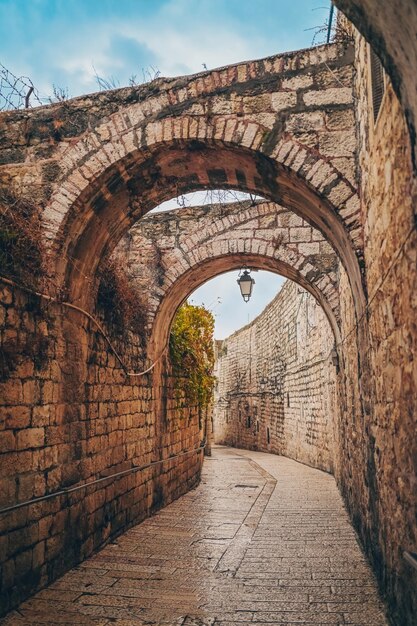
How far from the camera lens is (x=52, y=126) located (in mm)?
4965

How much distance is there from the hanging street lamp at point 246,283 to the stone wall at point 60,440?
3115 mm

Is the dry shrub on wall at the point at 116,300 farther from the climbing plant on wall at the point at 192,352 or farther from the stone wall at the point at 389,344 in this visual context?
the stone wall at the point at 389,344

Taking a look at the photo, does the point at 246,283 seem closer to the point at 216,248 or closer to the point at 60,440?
the point at 216,248

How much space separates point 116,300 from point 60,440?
83.3 inches

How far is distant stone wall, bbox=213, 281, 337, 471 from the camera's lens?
11781 mm

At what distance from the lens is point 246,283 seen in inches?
376

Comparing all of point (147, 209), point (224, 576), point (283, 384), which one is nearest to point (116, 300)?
point (147, 209)

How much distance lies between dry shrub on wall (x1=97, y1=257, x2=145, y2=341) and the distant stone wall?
14.4 feet

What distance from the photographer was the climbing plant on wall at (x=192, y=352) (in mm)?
9320

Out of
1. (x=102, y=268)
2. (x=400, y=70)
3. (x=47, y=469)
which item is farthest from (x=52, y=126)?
(x=400, y=70)

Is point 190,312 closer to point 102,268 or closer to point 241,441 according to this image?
point 102,268

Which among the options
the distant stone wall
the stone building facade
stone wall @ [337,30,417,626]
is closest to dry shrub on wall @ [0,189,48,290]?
the stone building facade

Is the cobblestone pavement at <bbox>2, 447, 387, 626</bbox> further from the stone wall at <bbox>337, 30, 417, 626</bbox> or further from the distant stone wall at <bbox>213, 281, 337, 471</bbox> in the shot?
the distant stone wall at <bbox>213, 281, 337, 471</bbox>

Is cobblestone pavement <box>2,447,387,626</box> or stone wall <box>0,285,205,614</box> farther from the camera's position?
stone wall <box>0,285,205,614</box>
